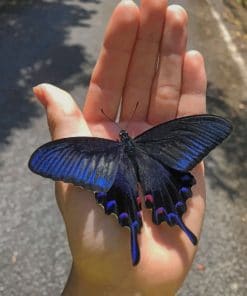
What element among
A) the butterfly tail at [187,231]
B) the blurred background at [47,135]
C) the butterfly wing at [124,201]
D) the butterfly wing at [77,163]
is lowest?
the blurred background at [47,135]

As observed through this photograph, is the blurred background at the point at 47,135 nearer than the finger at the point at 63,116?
No

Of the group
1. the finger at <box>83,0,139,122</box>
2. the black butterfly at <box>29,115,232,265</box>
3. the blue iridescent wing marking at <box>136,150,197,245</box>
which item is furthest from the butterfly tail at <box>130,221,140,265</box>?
the finger at <box>83,0,139,122</box>

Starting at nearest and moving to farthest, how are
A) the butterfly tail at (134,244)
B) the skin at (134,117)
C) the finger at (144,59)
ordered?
the butterfly tail at (134,244) → the skin at (134,117) → the finger at (144,59)

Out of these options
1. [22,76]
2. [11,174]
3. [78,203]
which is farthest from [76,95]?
[78,203]

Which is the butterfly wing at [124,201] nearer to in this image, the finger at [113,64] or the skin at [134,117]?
the skin at [134,117]

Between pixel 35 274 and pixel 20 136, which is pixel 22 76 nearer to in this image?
pixel 20 136

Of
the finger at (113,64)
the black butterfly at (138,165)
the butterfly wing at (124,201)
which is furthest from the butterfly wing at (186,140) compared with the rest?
the finger at (113,64)
